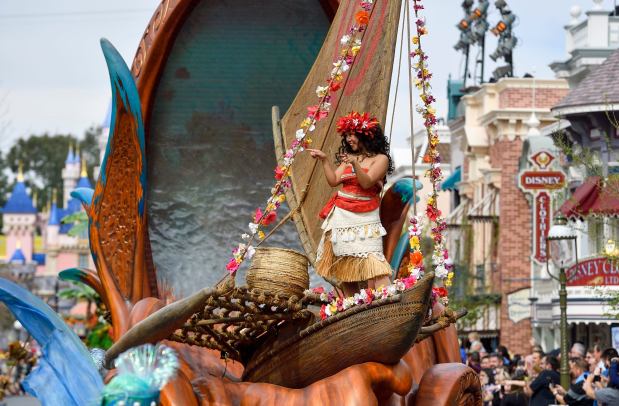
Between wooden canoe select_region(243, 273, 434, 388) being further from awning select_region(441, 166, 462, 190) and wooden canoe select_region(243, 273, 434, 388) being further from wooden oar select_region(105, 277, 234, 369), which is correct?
awning select_region(441, 166, 462, 190)

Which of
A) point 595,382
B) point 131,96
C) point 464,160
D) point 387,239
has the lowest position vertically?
point 595,382

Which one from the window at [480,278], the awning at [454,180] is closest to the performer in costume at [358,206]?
the window at [480,278]

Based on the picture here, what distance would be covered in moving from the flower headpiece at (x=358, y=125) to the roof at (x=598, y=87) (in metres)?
21.0

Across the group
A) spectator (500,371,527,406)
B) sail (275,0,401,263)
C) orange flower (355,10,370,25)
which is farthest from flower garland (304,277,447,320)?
spectator (500,371,527,406)

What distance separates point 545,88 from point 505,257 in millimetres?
5237

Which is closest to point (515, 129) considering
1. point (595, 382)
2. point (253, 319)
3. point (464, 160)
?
point (464, 160)

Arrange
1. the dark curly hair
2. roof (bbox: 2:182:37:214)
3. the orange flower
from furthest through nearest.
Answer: roof (bbox: 2:182:37:214), the orange flower, the dark curly hair

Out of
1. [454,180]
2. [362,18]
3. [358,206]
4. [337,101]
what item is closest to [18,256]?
[454,180]

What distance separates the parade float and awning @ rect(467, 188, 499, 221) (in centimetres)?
3330

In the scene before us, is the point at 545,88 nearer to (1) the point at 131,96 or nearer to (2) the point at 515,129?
(2) the point at 515,129

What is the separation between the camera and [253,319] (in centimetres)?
1034

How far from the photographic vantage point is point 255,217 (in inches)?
442

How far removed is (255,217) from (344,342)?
4.49ft

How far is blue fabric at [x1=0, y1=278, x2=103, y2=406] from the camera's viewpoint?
35.6 ft
